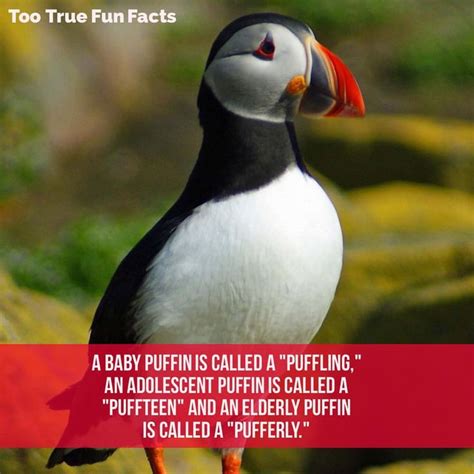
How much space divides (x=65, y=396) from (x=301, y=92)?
3.64ft

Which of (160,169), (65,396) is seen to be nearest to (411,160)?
(160,169)

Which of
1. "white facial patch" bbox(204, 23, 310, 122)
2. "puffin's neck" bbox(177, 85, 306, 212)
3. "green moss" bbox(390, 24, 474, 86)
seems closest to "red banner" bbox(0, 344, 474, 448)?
"puffin's neck" bbox(177, 85, 306, 212)

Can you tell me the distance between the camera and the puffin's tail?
3.48m

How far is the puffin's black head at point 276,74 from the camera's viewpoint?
3027 mm

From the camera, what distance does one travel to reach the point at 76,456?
3.51 m

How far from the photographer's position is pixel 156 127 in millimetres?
9297

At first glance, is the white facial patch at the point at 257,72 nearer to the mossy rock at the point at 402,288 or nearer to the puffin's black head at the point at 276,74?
the puffin's black head at the point at 276,74

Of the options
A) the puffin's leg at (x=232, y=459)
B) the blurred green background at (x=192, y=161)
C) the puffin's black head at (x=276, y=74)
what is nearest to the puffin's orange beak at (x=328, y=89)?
the puffin's black head at (x=276, y=74)

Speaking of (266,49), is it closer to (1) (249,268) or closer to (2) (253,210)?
(2) (253,210)

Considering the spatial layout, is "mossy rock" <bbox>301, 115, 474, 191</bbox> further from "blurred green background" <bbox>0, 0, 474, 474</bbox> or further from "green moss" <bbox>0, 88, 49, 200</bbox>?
"green moss" <bbox>0, 88, 49, 200</bbox>

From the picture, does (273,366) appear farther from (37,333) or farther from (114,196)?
(114,196)

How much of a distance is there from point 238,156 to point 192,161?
17.9 ft

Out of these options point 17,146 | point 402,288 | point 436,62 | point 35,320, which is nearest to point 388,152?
point 17,146

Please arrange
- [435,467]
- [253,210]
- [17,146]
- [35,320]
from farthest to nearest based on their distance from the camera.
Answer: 1. [17,146]
2. [435,467]
3. [35,320]
4. [253,210]
